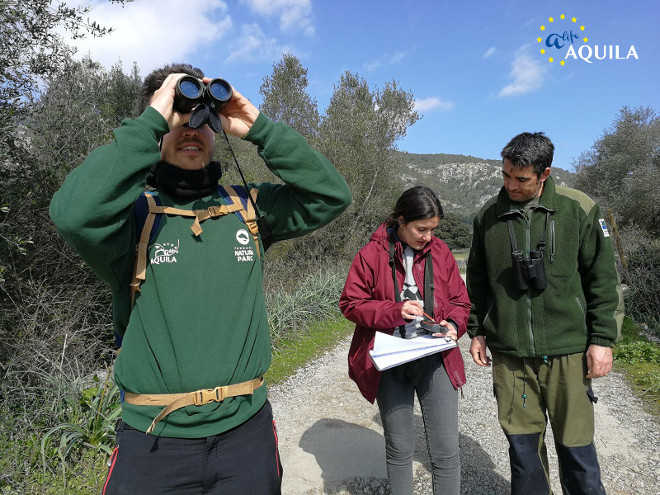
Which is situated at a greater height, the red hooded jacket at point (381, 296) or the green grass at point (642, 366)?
the red hooded jacket at point (381, 296)

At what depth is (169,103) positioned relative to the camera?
1.45 m

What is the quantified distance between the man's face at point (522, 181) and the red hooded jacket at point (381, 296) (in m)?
0.54

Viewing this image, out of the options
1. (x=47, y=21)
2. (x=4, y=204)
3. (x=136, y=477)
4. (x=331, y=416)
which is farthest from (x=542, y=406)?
(x=47, y=21)

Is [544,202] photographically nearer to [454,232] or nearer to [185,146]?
[185,146]

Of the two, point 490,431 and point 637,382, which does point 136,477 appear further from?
point 637,382

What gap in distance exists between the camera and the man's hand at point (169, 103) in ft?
4.70

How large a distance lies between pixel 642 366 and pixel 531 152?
17.3ft

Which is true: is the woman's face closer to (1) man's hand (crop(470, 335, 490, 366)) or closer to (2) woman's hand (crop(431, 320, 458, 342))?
(2) woman's hand (crop(431, 320, 458, 342))

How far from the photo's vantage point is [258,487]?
4.80ft

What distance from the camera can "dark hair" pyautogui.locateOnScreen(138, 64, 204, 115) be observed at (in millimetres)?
1653

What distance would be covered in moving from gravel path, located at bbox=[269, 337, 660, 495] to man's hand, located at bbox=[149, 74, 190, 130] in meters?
2.94

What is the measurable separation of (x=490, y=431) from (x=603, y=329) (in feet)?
8.02

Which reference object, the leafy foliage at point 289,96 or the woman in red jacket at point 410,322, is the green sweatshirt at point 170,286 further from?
the leafy foliage at point 289,96

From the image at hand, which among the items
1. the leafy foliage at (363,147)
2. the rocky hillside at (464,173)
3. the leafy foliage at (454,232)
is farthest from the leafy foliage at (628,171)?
the rocky hillside at (464,173)
